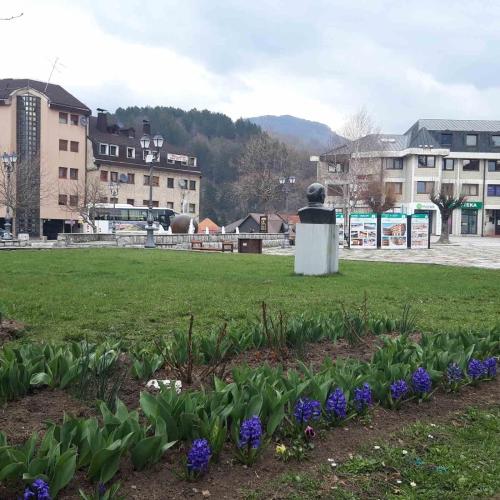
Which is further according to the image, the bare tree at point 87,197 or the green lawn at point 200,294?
the bare tree at point 87,197

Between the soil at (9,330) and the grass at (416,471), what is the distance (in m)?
3.74

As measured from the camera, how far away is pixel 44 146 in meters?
57.2

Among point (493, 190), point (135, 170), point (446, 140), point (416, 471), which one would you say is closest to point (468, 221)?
point (493, 190)

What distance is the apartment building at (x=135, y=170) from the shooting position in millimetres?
62969

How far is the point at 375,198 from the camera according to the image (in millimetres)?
53219

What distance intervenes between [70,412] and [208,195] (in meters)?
89.2

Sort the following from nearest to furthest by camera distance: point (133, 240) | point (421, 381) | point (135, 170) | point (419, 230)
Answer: point (421, 381) < point (133, 240) < point (419, 230) < point (135, 170)

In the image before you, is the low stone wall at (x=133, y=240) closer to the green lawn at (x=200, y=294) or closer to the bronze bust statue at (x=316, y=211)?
the green lawn at (x=200, y=294)

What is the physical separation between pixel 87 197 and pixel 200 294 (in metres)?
46.1

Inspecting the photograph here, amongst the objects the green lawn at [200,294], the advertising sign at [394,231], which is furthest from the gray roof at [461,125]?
the green lawn at [200,294]

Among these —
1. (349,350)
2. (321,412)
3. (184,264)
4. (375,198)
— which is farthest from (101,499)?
(375,198)

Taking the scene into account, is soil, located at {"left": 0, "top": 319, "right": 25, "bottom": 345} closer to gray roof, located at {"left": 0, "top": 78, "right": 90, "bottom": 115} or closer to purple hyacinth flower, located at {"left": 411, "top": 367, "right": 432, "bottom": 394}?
purple hyacinth flower, located at {"left": 411, "top": 367, "right": 432, "bottom": 394}

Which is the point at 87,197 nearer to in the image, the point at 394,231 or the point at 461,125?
the point at 394,231

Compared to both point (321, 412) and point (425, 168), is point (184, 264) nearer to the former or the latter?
point (321, 412)
